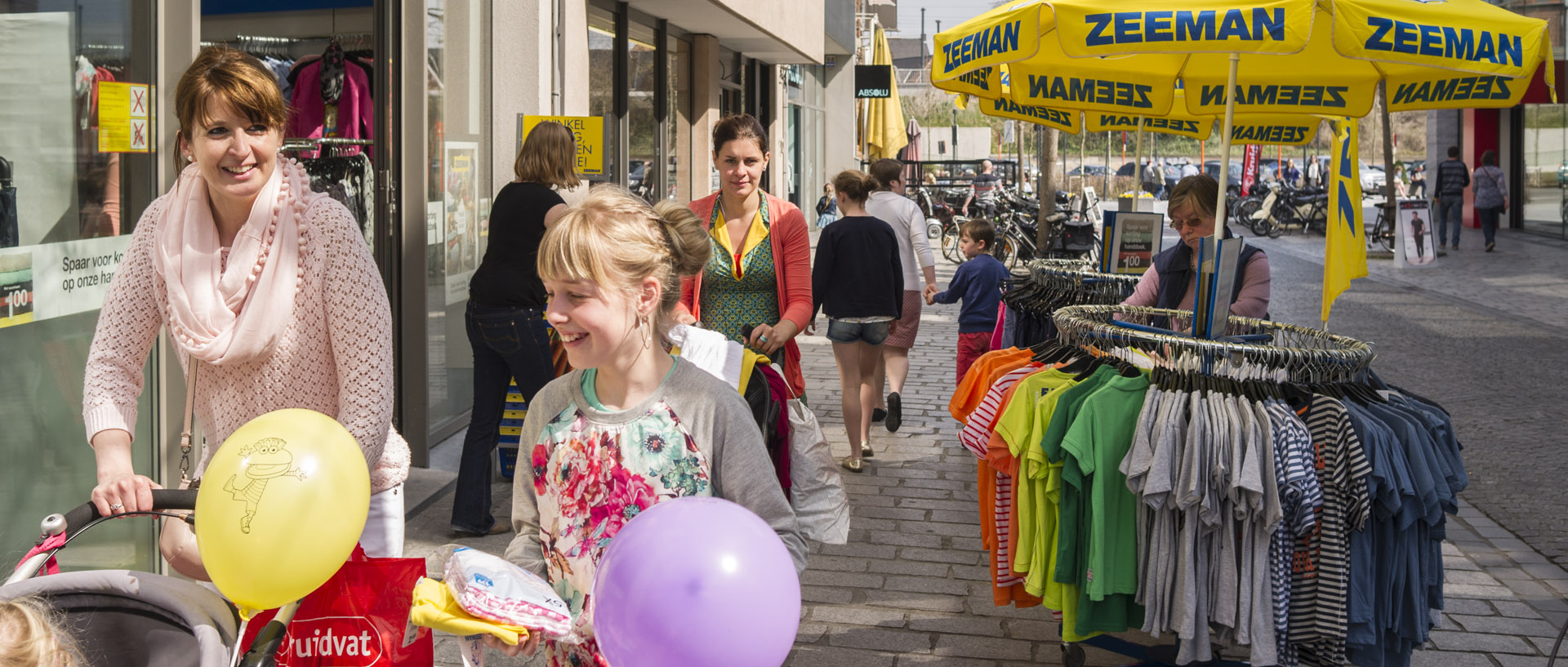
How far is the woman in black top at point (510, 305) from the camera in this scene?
225 inches

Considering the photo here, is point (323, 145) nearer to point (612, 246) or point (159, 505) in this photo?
point (159, 505)

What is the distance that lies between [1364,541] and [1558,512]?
373cm

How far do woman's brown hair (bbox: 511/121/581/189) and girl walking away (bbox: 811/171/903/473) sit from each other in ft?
5.64

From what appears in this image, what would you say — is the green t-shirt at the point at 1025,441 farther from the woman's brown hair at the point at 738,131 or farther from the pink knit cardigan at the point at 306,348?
the pink knit cardigan at the point at 306,348

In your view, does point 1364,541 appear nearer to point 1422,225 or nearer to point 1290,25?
point 1290,25

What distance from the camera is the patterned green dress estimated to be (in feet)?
15.6

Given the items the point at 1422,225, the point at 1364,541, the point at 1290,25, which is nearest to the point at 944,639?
the point at 1364,541

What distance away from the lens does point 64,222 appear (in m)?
4.32

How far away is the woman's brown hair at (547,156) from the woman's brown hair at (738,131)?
A: 1299 millimetres

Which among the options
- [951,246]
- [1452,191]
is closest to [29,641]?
[951,246]

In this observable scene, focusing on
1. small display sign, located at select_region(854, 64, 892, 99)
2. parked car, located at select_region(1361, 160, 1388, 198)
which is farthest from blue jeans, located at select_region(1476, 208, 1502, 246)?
parked car, located at select_region(1361, 160, 1388, 198)

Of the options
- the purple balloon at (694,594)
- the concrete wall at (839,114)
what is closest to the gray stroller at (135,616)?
the purple balloon at (694,594)

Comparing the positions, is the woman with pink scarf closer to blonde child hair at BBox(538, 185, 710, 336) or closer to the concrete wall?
blonde child hair at BBox(538, 185, 710, 336)

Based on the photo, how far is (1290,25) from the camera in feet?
15.6
